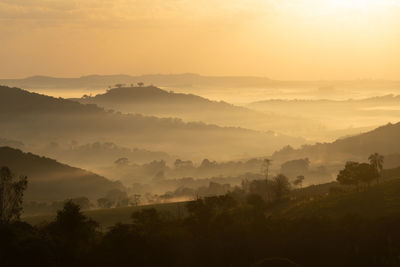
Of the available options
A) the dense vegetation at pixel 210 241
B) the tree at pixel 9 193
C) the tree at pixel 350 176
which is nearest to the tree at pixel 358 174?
the tree at pixel 350 176

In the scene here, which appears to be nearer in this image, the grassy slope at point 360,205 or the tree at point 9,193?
the tree at point 9,193

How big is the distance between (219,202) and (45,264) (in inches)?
2527

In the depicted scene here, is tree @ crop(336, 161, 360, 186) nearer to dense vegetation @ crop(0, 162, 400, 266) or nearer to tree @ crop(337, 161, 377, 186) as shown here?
tree @ crop(337, 161, 377, 186)

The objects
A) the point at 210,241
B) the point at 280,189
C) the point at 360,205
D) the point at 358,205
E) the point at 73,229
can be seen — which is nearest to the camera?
the point at 210,241

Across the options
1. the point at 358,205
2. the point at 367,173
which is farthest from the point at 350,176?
the point at 358,205

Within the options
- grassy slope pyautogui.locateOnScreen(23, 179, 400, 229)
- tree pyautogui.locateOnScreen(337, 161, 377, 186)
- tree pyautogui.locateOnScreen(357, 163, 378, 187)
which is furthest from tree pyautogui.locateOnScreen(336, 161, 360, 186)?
grassy slope pyautogui.locateOnScreen(23, 179, 400, 229)

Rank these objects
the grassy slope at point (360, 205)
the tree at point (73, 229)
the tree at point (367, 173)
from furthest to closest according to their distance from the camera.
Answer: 1. the tree at point (367, 173)
2. the grassy slope at point (360, 205)
3. the tree at point (73, 229)

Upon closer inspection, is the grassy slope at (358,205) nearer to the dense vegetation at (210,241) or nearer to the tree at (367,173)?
the dense vegetation at (210,241)

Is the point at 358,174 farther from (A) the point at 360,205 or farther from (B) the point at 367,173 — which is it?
(A) the point at 360,205

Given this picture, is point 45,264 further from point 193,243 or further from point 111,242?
point 193,243

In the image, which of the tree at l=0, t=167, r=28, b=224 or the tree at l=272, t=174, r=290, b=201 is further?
the tree at l=272, t=174, r=290, b=201

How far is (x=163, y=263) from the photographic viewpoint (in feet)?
291

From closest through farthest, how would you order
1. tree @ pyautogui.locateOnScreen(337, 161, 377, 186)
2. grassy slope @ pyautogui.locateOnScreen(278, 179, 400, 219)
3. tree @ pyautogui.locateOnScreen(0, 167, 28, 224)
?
tree @ pyautogui.locateOnScreen(0, 167, 28, 224)
grassy slope @ pyautogui.locateOnScreen(278, 179, 400, 219)
tree @ pyautogui.locateOnScreen(337, 161, 377, 186)

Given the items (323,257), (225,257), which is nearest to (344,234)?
(323,257)
